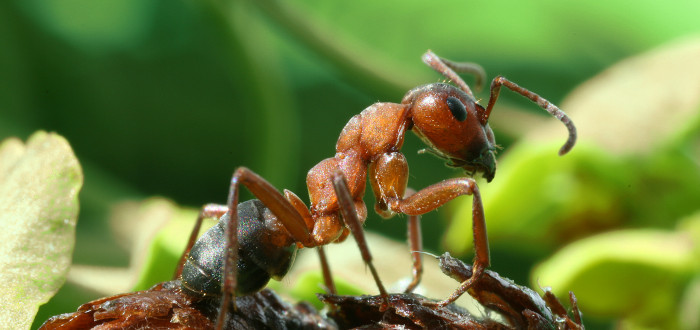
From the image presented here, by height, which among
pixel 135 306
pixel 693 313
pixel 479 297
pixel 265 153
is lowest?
pixel 135 306

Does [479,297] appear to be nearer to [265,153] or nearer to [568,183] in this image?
[568,183]

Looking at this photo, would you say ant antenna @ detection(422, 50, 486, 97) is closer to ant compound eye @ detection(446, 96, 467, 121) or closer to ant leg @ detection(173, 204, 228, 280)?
ant compound eye @ detection(446, 96, 467, 121)

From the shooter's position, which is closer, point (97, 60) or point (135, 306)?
point (135, 306)

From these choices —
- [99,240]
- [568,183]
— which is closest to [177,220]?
[99,240]

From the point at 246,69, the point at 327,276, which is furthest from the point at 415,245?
the point at 246,69

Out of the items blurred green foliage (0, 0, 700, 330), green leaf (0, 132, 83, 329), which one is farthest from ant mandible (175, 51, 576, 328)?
blurred green foliage (0, 0, 700, 330)

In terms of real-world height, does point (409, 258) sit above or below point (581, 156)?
below
